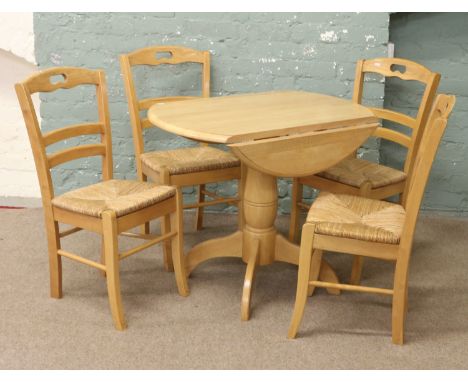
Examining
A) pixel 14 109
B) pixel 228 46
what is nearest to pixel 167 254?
pixel 228 46

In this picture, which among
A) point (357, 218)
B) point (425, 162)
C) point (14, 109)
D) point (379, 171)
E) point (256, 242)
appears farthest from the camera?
point (14, 109)

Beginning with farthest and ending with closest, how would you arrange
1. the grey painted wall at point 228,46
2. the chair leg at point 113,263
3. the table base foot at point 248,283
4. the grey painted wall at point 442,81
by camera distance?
1. the grey painted wall at point 442,81
2. the grey painted wall at point 228,46
3. the table base foot at point 248,283
4. the chair leg at point 113,263

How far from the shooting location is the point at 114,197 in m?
2.52

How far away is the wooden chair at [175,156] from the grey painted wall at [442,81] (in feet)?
3.58

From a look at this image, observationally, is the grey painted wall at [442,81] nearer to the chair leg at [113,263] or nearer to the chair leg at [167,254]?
the chair leg at [167,254]

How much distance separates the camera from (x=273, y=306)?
8.57 feet

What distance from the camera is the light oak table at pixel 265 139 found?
2.27m

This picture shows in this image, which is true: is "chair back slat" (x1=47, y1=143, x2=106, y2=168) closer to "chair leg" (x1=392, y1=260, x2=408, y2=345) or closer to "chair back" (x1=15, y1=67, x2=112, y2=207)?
"chair back" (x1=15, y1=67, x2=112, y2=207)

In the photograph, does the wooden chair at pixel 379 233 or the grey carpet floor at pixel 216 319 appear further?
the grey carpet floor at pixel 216 319

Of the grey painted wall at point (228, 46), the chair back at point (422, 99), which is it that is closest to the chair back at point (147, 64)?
the grey painted wall at point (228, 46)

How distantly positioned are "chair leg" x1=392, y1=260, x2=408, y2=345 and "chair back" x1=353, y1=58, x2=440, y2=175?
78 centimetres

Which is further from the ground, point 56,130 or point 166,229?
point 56,130

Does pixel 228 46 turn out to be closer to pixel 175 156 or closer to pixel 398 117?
pixel 175 156

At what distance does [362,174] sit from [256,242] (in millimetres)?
584
